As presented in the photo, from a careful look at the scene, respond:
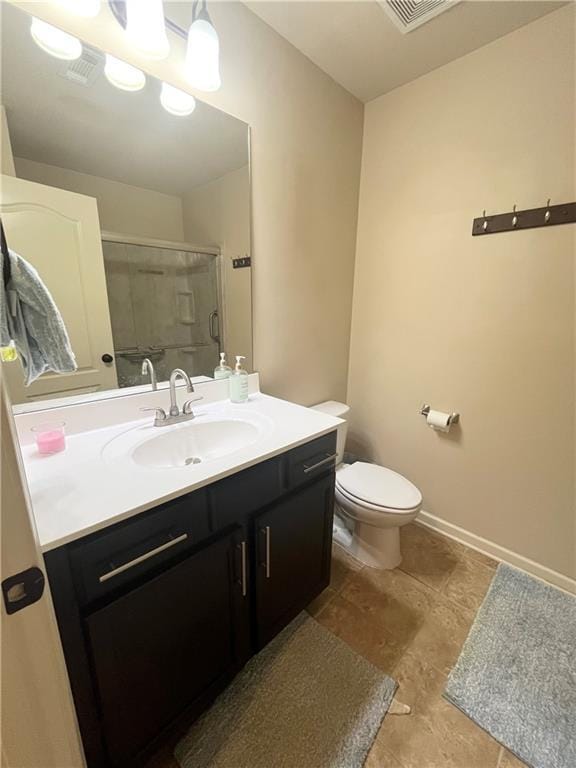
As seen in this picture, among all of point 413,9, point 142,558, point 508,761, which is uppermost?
point 413,9

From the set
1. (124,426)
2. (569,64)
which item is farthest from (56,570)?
(569,64)

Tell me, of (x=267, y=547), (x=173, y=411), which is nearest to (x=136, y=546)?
(x=267, y=547)

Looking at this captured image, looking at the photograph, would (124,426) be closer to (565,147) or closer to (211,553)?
(211,553)

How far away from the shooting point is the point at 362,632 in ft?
4.28

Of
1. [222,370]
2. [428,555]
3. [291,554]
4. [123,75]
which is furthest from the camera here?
[428,555]

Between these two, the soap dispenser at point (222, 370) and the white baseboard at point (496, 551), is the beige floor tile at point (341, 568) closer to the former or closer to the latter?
the white baseboard at point (496, 551)

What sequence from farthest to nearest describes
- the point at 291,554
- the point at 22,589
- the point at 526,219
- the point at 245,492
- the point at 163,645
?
the point at 526,219, the point at 291,554, the point at 245,492, the point at 163,645, the point at 22,589

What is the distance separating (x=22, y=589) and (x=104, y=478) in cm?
42

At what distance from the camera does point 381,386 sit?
2031mm

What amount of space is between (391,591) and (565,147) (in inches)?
80.3

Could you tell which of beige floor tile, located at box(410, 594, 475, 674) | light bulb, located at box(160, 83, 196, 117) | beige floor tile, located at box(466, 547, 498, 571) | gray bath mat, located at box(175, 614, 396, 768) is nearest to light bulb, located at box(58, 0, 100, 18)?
light bulb, located at box(160, 83, 196, 117)

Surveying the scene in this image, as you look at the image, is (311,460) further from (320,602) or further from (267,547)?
(320,602)

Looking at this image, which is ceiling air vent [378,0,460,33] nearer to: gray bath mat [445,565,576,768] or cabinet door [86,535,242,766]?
cabinet door [86,535,242,766]

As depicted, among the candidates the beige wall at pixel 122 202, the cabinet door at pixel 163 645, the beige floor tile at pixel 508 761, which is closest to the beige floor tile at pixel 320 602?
the cabinet door at pixel 163 645
